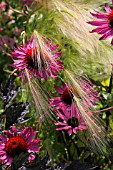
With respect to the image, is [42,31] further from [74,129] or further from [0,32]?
[0,32]

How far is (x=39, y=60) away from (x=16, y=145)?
21cm

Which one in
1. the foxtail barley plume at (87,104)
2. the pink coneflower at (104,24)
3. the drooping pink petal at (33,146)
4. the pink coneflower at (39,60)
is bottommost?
the drooping pink petal at (33,146)

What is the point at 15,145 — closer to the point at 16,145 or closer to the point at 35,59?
the point at 16,145

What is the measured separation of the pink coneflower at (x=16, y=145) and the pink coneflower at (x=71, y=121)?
8 cm

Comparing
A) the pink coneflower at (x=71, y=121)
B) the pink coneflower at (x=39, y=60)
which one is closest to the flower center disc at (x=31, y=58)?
the pink coneflower at (x=39, y=60)

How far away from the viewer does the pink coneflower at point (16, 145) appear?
3.61 feet

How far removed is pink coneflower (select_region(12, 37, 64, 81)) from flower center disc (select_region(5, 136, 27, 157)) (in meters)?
0.15

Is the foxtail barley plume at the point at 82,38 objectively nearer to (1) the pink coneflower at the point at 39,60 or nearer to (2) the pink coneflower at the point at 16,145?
(1) the pink coneflower at the point at 39,60

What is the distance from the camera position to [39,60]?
1.07m

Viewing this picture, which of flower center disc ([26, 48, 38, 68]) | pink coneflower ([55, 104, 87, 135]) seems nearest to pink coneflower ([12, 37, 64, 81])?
flower center disc ([26, 48, 38, 68])

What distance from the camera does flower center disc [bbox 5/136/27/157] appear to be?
1.10 metres

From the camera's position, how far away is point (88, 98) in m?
1.12

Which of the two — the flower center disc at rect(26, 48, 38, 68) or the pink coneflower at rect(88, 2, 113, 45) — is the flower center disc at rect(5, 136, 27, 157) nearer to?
the flower center disc at rect(26, 48, 38, 68)

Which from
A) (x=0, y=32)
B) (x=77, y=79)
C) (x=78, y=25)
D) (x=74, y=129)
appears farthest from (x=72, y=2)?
(x=0, y=32)
